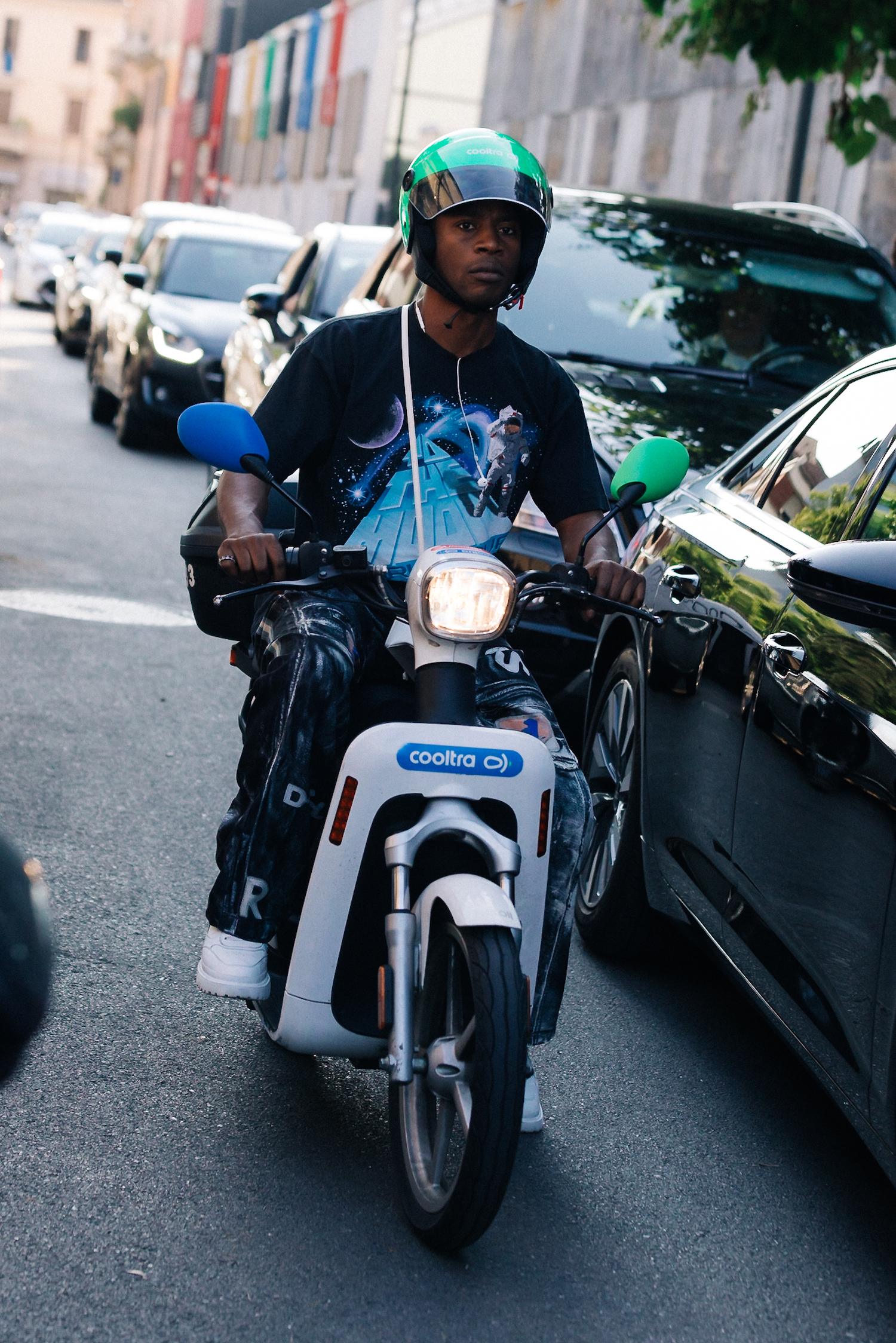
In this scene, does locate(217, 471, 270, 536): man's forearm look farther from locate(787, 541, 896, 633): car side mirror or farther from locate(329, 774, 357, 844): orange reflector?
locate(787, 541, 896, 633): car side mirror

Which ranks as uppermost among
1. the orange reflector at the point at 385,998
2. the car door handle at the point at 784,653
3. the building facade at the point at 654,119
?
the building facade at the point at 654,119

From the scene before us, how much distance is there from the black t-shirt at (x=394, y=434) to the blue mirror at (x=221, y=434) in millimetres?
337

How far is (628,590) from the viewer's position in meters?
3.61

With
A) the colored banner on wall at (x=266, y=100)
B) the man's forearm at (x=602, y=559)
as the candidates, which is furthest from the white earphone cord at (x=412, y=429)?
the colored banner on wall at (x=266, y=100)

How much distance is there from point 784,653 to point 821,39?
21.3 feet

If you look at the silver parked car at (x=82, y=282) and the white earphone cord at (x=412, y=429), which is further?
the silver parked car at (x=82, y=282)

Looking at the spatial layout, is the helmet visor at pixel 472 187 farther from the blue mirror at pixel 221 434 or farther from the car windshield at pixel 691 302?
the car windshield at pixel 691 302

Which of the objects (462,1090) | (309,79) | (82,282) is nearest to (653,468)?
(462,1090)

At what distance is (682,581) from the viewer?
4.74 meters

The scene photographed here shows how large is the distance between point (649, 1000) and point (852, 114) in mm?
6576

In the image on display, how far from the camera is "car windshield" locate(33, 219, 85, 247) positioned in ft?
117

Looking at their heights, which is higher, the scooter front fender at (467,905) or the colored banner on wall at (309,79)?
the colored banner on wall at (309,79)

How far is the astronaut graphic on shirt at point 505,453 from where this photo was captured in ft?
12.5

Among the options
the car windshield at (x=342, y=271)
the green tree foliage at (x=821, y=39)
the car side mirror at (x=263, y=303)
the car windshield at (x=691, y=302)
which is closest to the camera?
the car windshield at (x=691, y=302)
